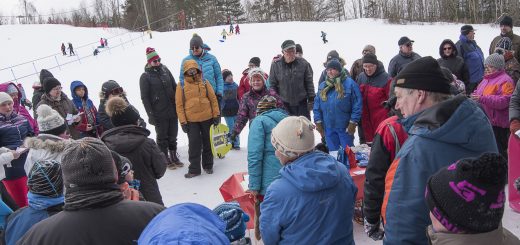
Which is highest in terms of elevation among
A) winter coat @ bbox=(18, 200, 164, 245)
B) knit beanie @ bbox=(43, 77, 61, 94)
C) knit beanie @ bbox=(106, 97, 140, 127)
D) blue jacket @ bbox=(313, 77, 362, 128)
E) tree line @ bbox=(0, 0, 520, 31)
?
tree line @ bbox=(0, 0, 520, 31)

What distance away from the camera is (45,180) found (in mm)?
2105

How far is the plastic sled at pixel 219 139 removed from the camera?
5578 mm

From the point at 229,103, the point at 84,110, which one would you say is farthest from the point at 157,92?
the point at 229,103

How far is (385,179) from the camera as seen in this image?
7.27 feet

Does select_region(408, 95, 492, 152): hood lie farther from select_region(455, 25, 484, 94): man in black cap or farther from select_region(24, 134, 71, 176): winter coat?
select_region(455, 25, 484, 94): man in black cap

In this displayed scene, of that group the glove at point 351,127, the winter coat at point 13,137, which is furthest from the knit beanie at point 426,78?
the winter coat at point 13,137

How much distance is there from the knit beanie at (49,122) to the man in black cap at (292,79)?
128 inches

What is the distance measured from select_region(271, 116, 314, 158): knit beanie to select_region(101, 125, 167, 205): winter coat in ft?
5.15

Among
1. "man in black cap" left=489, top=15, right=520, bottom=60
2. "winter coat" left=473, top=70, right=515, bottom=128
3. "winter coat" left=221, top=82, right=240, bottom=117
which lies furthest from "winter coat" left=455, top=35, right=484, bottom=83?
"winter coat" left=221, top=82, right=240, bottom=117

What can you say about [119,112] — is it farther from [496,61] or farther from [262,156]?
[496,61]

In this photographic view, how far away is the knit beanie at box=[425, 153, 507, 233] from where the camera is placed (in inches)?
53.8

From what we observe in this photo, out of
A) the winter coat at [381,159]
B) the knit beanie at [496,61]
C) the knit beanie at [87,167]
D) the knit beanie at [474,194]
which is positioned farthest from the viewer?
the knit beanie at [496,61]

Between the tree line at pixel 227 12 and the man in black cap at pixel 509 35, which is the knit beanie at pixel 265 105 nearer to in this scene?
the man in black cap at pixel 509 35

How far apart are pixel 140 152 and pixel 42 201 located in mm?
1450
